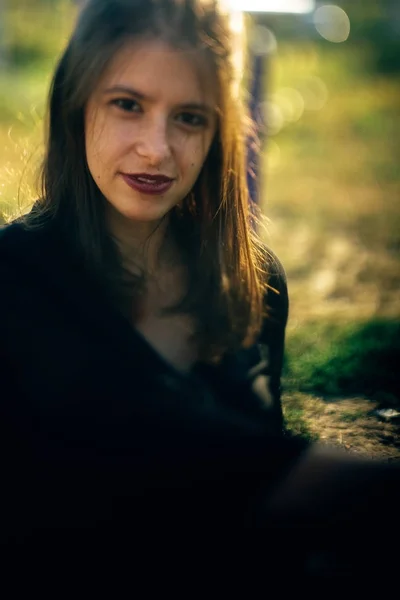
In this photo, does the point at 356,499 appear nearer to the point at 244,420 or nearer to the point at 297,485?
the point at 297,485

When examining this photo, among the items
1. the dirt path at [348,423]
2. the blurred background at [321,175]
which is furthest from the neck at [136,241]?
the dirt path at [348,423]

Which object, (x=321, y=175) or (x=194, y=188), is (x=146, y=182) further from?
(x=321, y=175)

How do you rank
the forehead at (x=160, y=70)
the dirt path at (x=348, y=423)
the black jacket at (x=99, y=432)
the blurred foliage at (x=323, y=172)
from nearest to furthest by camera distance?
the black jacket at (x=99, y=432) < the forehead at (x=160, y=70) < the dirt path at (x=348, y=423) < the blurred foliage at (x=323, y=172)

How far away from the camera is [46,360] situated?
4.92 ft

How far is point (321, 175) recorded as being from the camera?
8.04 m

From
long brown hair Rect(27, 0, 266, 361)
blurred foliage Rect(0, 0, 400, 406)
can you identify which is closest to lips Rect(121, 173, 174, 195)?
long brown hair Rect(27, 0, 266, 361)

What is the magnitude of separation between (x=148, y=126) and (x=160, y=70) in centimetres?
12

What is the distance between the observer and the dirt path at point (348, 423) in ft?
8.53

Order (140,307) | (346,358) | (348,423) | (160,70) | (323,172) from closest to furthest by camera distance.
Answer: (160,70), (140,307), (348,423), (346,358), (323,172)

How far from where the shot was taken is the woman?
1.49 metres

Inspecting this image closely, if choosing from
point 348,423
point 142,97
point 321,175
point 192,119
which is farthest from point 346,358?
point 321,175

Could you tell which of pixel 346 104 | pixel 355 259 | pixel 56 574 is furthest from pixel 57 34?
pixel 56 574

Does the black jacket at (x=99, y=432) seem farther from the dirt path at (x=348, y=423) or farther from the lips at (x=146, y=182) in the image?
the dirt path at (x=348, y=423)

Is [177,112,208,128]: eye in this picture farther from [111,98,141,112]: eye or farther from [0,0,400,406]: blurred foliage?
[0,0,400,406]: blurred foliage
